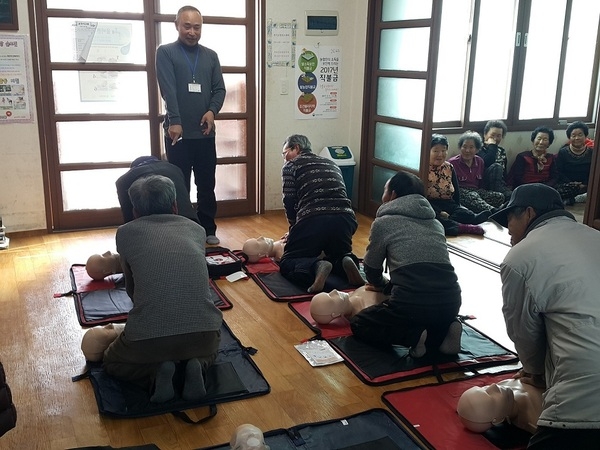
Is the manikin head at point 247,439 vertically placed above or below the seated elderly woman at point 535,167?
below

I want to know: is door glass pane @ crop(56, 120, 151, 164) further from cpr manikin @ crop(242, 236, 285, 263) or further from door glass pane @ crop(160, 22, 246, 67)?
cpr manikin @ crop(242, 236, 285, 263)

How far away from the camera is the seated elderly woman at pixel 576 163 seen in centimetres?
680

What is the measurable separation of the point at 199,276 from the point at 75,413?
2.51ft

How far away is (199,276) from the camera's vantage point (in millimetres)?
2783

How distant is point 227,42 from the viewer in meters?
5.63

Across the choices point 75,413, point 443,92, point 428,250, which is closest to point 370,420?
point 428,250

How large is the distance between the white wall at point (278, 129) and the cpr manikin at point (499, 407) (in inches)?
149

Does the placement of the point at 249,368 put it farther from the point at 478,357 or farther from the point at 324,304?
the point at 478,357

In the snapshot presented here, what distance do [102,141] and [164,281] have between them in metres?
3.07

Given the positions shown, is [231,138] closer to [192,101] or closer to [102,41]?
[192,101]

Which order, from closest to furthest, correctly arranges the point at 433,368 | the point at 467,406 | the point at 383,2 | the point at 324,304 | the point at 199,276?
the point at 467,406
the point at 199,276
the point at 433,368
the point at 324,304
the point at 383,2

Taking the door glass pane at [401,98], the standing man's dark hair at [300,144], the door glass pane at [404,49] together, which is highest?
the door glass pane at [404,49]

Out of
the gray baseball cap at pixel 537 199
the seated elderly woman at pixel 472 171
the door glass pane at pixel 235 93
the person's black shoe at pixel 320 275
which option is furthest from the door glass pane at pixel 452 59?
the gray baseball cap at pixel 537 199

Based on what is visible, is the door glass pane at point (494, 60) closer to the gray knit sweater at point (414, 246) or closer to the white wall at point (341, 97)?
the white wall at point (341, 97)
